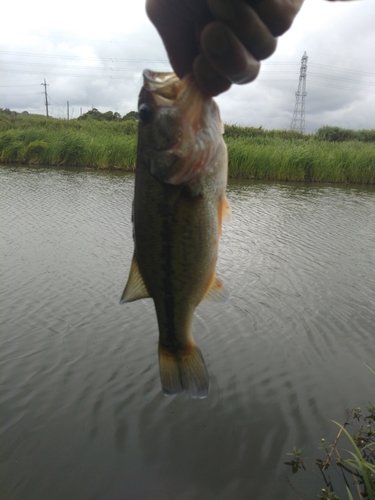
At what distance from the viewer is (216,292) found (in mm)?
2062

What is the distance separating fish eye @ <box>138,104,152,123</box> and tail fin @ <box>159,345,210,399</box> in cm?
102

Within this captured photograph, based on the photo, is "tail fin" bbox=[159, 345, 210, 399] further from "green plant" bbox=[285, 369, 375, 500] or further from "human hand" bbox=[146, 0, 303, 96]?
"green plant" bbox=[285, 369, 375, 500]

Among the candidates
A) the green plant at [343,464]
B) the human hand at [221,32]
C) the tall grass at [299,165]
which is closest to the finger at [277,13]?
the human hand at [221,32]

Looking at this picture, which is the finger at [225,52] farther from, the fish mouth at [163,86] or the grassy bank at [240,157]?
the grassy bank at [240,157]

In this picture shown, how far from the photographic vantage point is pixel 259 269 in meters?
7.59

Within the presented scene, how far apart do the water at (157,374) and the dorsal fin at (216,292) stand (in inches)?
76.7

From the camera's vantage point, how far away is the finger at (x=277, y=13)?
54.7 inches

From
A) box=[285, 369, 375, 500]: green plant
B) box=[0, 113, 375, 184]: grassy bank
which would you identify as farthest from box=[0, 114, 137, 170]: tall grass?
box=[285, 369, 375, 500]: green plant

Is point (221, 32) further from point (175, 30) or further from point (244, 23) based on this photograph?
point (175, 30)

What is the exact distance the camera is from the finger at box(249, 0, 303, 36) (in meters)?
1.39

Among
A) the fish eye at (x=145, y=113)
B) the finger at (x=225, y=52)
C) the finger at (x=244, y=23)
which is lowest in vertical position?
the fish eye at (x=145, y=113)

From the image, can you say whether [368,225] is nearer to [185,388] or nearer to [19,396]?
[19,396]

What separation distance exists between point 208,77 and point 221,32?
0.54 feet

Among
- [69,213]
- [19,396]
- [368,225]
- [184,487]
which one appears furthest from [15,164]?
[184,487]
